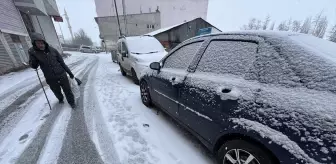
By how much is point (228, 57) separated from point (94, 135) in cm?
253

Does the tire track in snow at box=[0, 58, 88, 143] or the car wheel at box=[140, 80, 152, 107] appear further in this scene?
the car wheel at box=[140, 80, 152, 107]

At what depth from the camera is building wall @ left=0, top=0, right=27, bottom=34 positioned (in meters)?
8.22

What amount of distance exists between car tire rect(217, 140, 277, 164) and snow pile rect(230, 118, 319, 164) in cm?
17

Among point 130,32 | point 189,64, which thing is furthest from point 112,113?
point 130,32

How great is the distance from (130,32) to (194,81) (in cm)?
3226

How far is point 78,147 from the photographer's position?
2244 mm

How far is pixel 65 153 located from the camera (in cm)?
213

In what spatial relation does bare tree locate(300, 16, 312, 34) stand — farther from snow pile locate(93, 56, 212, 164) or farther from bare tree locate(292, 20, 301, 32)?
snow pile locate(93, 56, 212, 164)

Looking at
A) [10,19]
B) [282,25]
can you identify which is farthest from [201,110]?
[282,25]

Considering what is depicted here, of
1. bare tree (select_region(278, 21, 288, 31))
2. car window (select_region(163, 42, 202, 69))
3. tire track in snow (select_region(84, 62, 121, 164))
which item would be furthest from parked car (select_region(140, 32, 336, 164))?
bare tree (select_region(278, 21, 288, 31))

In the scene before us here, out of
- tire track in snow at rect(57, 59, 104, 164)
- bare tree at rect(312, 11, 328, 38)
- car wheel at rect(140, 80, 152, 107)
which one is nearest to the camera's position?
tire track in snow at rect(57, 59, 104, 164)

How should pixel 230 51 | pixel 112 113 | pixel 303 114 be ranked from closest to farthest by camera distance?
pixel 303 114 → pixel 230 51 → pixel 112 113

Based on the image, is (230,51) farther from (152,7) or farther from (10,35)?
(152,7)

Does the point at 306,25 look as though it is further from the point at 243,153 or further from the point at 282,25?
the point at 243,153
